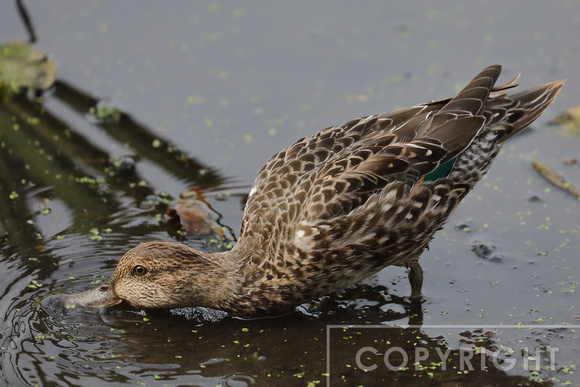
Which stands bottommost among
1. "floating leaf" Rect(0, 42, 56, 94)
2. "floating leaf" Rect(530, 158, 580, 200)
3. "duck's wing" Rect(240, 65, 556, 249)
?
"floating leaf" Rect(530, 158, 580, 200)

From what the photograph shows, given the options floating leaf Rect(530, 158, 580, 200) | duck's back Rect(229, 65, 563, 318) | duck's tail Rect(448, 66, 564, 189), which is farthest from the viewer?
floating leaf Rect(530, 158, 580, 200)

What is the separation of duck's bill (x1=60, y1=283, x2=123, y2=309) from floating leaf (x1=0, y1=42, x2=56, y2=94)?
3.95 meters

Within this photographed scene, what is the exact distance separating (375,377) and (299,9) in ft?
21.0

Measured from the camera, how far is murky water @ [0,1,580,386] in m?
5.93

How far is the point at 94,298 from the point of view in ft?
21.0

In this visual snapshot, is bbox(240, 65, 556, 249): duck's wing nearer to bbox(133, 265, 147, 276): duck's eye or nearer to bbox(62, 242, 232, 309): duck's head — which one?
bbox(62, 242, 232, 309): duck's head

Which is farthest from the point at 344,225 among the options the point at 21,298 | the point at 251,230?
the point at 21,298

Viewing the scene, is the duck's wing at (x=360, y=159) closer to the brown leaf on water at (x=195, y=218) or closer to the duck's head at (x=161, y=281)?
the duck's head at (x=161, y=281)

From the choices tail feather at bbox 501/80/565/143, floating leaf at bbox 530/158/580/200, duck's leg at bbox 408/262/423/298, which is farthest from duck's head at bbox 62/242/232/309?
floating leaf at bbox 530/158/580/200

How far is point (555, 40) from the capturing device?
397 inches

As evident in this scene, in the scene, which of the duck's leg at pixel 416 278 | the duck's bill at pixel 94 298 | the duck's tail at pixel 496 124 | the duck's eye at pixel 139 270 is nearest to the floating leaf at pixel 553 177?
the duck's tail at pixel 496 124

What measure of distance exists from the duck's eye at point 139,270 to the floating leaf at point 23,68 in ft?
13.3

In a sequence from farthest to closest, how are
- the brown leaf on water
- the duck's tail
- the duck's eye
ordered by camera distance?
the brown leaf on water
the duck's tail
the duck's eye

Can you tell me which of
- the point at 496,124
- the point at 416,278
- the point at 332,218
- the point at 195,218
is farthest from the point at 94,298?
the point at 496,124
